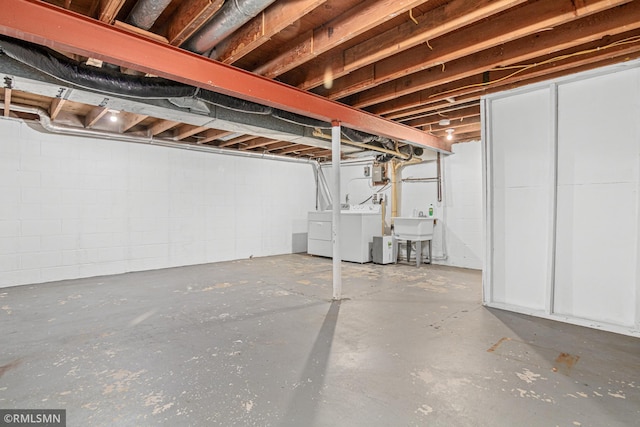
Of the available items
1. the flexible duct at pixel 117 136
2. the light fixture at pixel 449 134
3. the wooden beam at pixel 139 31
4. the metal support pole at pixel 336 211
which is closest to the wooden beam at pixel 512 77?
the metal support pole at pixel 336 211

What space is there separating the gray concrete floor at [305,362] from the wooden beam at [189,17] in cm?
223

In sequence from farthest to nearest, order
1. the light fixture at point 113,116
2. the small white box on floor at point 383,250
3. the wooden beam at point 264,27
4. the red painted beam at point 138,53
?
the small white box on floor at point 383,250
the light fixture at point 113,116
the wooden beam at point 264,27
the red painted beam at point 138,53

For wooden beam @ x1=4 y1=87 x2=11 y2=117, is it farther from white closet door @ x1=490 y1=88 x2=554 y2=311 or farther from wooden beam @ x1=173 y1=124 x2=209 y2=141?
white closet door @ x1=490 y1=88 x2=554 y2=311

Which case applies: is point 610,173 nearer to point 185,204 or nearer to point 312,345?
point 312,345

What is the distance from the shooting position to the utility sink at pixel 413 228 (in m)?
5.60

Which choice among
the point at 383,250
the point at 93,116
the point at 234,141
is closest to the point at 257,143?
the point at 234,141

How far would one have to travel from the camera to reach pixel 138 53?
2145 mm

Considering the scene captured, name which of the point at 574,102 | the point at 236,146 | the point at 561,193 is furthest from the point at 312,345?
the point at 236,146

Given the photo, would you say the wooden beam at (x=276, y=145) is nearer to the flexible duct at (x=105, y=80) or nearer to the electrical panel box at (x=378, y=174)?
the electrical panel box at (x=378, y=174)

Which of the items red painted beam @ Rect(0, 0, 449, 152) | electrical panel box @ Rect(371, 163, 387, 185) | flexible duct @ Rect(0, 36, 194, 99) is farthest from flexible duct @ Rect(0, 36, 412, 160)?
electrical panel box @ Rect(371, 163, 387, 185)

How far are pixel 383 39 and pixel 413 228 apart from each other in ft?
12.1

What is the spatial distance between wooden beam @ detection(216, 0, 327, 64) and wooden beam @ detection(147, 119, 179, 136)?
2.27 metres

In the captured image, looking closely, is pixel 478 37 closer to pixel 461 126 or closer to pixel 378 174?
pixel 461 126

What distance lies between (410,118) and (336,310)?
2.80 meters
